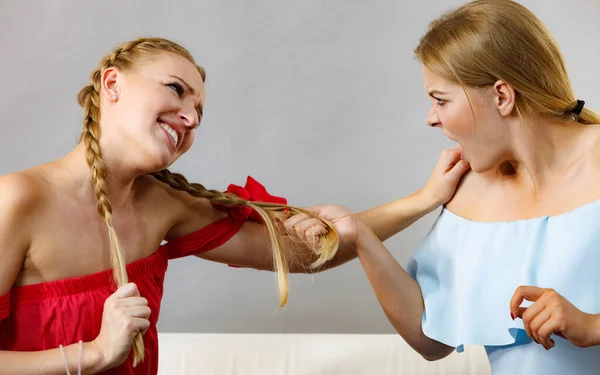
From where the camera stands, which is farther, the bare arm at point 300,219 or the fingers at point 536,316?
the bare arm at point 300,219

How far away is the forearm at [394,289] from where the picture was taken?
1592mm

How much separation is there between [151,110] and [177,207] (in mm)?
255

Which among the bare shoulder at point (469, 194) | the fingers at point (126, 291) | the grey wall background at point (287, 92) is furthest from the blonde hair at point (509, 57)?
the grey wall background at point (287, 92)

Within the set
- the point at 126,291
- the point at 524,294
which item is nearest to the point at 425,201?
the point at 524,294

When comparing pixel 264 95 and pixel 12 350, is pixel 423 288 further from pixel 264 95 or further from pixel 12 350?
pixel 264 95

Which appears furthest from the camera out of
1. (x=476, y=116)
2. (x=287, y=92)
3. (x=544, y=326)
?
(x=287, y=92)

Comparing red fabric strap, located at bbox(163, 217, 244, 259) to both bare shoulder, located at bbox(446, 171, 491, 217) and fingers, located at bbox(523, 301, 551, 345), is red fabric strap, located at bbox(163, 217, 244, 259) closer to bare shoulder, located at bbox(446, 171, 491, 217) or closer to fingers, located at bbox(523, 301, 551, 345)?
bare shoulder, located at bbox(446, 171, 491, 217)

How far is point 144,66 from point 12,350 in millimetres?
545

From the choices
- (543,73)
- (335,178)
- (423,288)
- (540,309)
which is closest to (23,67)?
(335,178)

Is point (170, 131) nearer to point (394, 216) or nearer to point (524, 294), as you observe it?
point (394, 216)

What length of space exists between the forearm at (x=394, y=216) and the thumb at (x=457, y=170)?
74mm

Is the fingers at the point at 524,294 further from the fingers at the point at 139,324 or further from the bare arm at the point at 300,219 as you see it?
the fingers at the point at 139,324

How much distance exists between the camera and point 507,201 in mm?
1588

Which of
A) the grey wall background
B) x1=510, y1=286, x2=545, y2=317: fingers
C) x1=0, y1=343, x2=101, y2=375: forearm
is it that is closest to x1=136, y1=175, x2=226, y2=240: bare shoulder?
x1=0, y1=343, x2=101, y2=375: forearm
